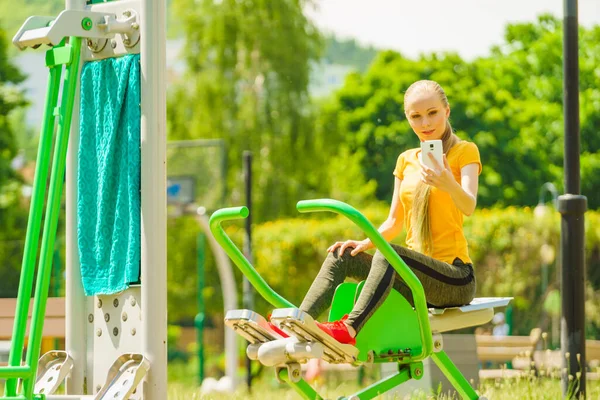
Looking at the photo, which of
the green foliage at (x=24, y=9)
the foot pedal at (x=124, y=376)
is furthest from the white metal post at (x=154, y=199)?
the green foliage at (x=24, y=9)

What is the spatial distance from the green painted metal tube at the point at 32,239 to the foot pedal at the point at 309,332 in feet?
2.69

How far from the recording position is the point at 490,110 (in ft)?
85.1

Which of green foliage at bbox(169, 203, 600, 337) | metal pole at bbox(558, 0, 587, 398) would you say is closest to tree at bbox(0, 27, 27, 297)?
green foliage at bbox(169, 203, 600, 337)

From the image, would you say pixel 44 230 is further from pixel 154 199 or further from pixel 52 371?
pixel 52 371

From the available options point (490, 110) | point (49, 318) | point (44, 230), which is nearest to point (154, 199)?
point (44, 230)

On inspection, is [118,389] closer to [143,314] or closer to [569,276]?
[143,314]

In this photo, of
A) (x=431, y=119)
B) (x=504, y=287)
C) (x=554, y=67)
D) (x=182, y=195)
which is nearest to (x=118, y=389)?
(x=431, y=119)

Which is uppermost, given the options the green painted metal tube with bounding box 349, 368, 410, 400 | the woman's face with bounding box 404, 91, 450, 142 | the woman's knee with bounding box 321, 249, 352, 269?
the woman's face with bounding box 404, 91, 450, 142

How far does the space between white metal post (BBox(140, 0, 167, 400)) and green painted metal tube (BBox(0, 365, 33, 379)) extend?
16.1 inches

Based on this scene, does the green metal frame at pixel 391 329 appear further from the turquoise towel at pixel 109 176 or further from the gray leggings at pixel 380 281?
the turquoise towel at pixel 109 176

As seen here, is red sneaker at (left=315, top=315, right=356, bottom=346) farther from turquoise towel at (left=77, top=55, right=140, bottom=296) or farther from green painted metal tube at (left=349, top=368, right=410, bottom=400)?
turquoise towel at (left=77, top=55, right=140, bottom=296)

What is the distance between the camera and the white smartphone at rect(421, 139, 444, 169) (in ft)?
11.2

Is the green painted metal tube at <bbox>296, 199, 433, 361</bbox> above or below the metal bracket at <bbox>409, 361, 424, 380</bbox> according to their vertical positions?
above

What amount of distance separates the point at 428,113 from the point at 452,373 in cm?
91
